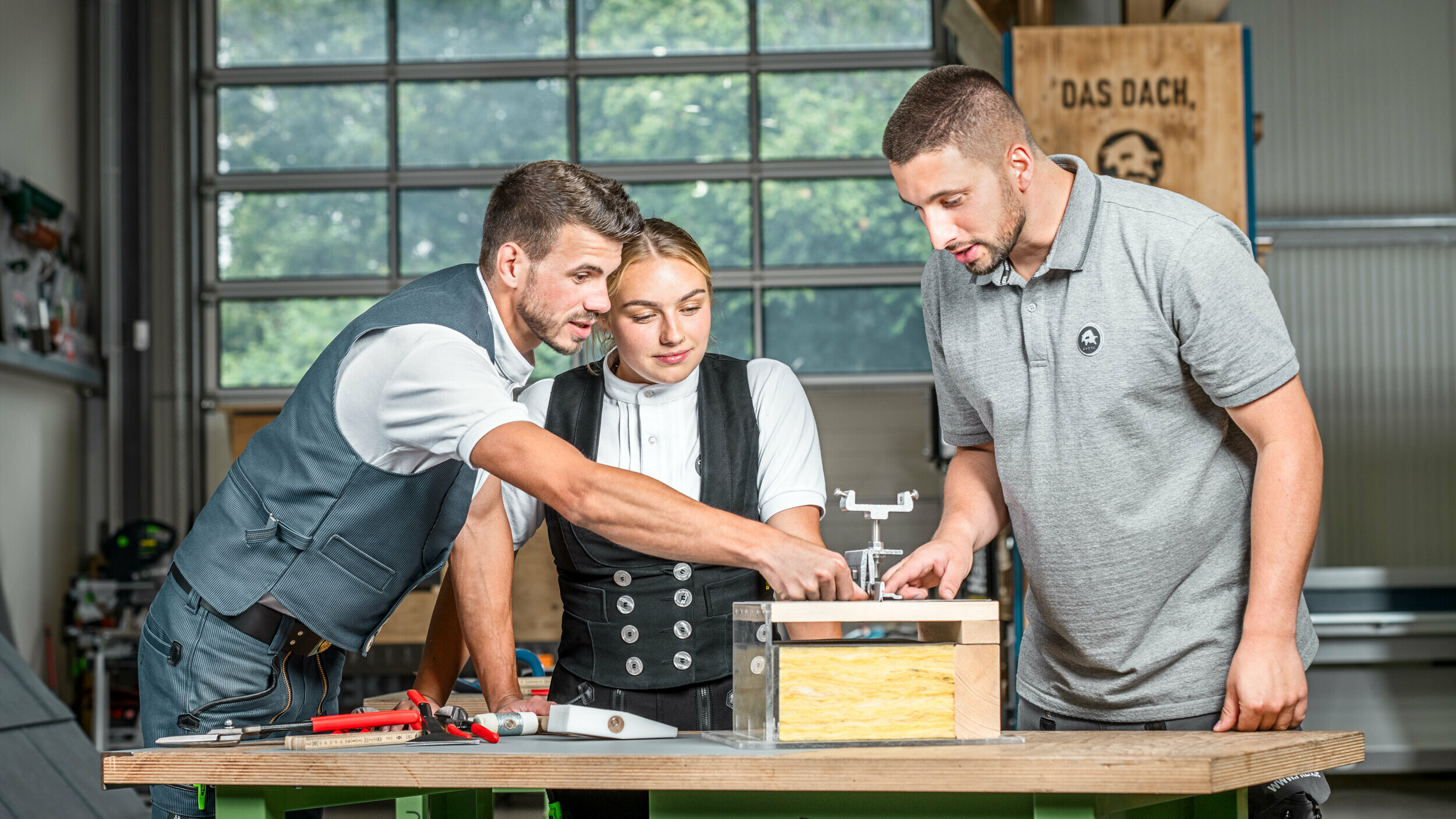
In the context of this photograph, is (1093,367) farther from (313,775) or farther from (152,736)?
(152,736)

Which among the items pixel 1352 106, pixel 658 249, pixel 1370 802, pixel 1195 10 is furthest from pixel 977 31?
pixel 658 249

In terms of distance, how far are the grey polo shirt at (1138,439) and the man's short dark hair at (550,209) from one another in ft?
1.90

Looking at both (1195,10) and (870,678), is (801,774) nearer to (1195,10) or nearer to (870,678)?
(870,678)

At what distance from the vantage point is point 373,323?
1.56 m

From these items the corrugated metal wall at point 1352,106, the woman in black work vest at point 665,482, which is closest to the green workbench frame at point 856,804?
the woman in black work vest at point 665,482

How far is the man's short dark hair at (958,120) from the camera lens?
1.53 meters

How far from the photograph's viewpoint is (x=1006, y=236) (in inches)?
62.0

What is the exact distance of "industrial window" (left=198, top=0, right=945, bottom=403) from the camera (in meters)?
7.79

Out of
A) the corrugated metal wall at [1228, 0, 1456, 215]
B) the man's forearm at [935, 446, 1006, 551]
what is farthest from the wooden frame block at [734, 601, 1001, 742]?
the corrugated metal wall at [1228, 0, 1456, 215]

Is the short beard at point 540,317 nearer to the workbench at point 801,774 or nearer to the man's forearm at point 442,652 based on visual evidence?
the man's forearm at point 442,652

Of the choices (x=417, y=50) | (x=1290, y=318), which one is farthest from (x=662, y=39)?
(x=1290, y=318)

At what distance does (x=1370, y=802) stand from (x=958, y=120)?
462 centimetres

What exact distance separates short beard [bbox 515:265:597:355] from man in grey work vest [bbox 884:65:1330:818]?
501 millimetres

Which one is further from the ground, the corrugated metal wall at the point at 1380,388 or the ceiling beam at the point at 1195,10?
the ceiling beam at the point at 1195,10
